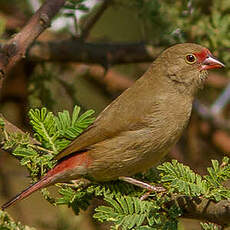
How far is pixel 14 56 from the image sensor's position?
148 inches

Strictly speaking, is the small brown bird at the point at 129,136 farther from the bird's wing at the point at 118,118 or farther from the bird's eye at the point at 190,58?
the bird's eye at the point at 190,58

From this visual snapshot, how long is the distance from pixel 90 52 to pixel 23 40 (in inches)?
62.6

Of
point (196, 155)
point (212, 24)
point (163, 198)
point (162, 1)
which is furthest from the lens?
point (196, 155)

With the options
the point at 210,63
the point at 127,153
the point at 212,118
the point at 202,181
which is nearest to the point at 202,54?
the point at 210,63

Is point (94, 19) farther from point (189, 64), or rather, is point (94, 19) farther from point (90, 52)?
point (189, 64)

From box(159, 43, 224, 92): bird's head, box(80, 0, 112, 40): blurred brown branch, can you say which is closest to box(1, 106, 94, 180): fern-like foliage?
box(159, 43, 224, 92): bird's head

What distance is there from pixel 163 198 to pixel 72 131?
2.90ft

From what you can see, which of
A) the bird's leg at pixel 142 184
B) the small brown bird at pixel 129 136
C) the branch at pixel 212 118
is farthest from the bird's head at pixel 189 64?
the branch at pixel 212 118

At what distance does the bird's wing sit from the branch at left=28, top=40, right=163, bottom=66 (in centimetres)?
107

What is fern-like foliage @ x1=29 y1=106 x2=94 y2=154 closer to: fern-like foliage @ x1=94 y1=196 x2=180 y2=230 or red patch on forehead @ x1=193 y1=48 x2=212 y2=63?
fern-like foliage @ x1=94 y1=196 x2=180 y2=230

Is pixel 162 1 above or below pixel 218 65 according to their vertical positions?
above

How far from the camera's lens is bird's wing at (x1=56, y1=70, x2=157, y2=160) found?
396cm

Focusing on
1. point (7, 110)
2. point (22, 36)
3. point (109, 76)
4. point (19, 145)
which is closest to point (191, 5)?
point (109, 76)

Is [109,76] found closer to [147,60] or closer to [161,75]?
[147,60]
